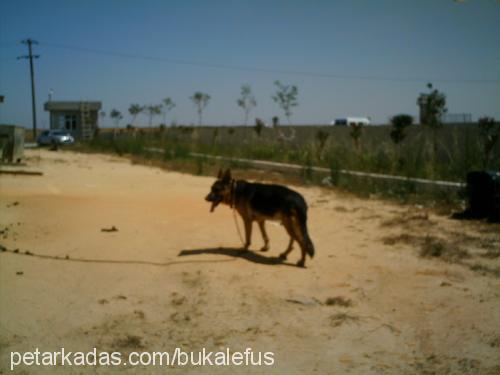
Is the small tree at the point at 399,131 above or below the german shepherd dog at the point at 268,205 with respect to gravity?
above

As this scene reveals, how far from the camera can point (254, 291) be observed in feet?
20.7

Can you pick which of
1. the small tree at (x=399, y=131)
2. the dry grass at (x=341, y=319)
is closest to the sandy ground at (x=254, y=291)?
the dry grass at (x=341, y=319)

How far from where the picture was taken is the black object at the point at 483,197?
9.94 meters

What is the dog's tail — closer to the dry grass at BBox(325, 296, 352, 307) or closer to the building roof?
the dry grass at BBox(325, 296, 352, 307)

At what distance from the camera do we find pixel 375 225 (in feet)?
33.4

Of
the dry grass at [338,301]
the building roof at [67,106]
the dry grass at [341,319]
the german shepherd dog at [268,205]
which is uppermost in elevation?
the building roof at [67,106]

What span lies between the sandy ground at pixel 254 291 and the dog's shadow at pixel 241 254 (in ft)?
0.10

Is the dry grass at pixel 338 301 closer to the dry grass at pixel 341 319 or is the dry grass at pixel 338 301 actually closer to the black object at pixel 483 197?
the dry grass at pixel 341 319

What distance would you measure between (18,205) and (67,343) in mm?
7258

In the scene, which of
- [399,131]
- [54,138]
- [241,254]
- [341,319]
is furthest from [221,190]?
[54,138]

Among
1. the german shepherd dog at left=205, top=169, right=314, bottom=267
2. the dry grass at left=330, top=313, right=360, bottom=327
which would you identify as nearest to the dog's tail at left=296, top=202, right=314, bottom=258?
the german shepherd dog at left=205, top=169, right=314, bottom=267

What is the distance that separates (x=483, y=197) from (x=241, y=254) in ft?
16.7

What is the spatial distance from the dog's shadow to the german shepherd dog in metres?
0.11

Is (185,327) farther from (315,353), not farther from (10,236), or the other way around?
(10,236)
